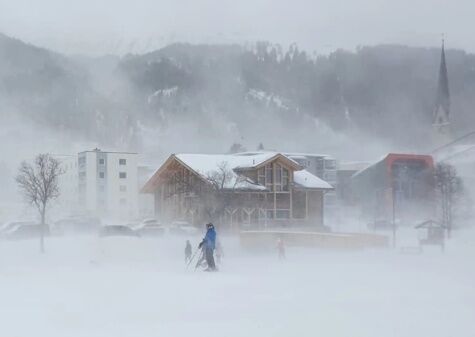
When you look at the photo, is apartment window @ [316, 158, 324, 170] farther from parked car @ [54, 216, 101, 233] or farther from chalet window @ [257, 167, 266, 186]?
parked car @ [54, 216, 101, 233]

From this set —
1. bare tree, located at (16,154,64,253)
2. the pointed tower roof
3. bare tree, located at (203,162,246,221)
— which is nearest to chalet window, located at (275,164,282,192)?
bare tree, located at (203,162,246,221)

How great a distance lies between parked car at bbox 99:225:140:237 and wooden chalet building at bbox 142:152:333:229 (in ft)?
7.39

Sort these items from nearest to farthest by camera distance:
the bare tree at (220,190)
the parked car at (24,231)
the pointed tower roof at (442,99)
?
the parked car at (24,231) → the bare tree at (220,190) → the pointed tower roof at (442,99)

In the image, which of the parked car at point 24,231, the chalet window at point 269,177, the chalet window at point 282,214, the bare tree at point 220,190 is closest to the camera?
the parked car at point 24,231

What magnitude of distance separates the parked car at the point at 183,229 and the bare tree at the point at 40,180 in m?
3.91

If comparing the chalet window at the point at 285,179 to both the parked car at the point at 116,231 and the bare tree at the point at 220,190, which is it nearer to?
the bare tree at the point at 220,190

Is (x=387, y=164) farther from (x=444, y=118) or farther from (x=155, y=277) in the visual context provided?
(x=155, y=277)

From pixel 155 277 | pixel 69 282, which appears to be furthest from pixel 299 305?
pixel 69 282

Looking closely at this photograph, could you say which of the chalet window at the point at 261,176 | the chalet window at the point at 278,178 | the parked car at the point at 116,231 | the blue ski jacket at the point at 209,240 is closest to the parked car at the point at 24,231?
the parked car at the point at 116,231

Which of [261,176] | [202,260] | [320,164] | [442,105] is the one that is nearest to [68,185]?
[261,176]

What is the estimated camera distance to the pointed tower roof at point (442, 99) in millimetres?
23422

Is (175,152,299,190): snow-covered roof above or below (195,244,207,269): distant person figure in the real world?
above

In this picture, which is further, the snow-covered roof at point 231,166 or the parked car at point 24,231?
the snow-covered roof at point 231,166

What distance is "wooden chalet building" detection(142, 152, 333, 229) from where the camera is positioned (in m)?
21.1
